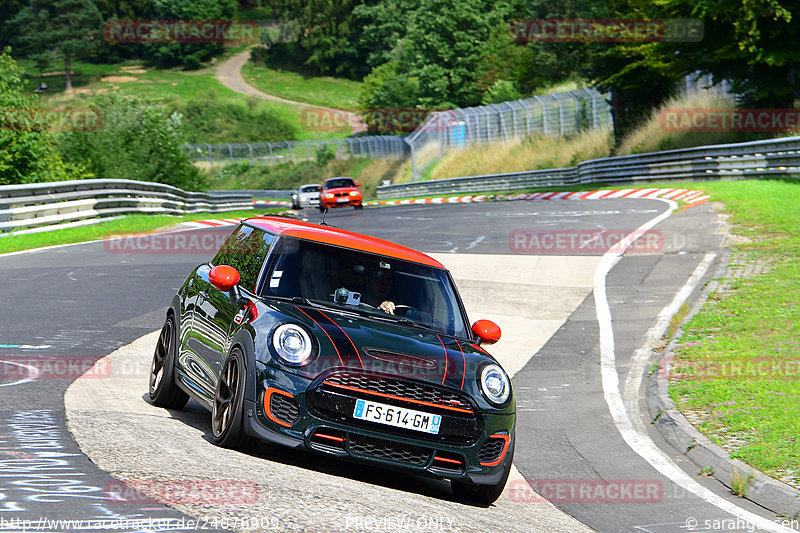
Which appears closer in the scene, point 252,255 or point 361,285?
point 361,285

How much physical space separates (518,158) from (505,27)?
2900cm

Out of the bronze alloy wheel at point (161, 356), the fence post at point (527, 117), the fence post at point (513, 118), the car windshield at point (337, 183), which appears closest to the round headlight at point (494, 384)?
the bronze alloy wheel at point (161, 356)

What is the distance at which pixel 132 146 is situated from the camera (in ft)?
128

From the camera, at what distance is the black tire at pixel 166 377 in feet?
26.9

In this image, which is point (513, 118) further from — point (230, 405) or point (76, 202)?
point (230, 405)

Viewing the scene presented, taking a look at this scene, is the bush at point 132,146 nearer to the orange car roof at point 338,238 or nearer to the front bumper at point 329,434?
the orange car roof at point 338,238

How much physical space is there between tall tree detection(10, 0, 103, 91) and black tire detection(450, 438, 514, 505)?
138 m

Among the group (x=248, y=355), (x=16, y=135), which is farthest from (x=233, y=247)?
(x=16, y=135)

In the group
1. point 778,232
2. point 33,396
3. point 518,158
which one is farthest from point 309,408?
point 518,158

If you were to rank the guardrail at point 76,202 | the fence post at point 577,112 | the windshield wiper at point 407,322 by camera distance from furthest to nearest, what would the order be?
the fence post at point 577,112, the guardrail at point 76,202, the windshield wiper at point 407,322

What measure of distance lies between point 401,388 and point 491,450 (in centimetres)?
83

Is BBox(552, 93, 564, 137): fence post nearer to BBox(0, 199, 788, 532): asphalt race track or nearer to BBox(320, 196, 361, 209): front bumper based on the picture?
BBox(320, 196, 361, 209): front bumper

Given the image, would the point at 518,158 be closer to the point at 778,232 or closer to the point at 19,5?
the point at 778,232

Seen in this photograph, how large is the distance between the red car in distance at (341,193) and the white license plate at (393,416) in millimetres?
36400
